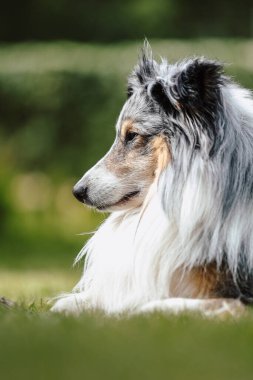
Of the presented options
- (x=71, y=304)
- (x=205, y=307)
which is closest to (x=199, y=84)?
(x=205, y=307)

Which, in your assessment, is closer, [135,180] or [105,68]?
[135,180]

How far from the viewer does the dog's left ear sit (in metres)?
5.96

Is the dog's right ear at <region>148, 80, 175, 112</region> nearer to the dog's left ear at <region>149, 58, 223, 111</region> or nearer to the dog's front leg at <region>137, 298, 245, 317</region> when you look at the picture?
the dog's left ear at <region>149, 58, 223, 111</region>

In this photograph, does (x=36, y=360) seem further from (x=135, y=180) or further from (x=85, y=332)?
(x=135, y=180)

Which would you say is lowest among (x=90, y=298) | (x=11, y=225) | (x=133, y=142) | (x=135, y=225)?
(x=11, y=225)

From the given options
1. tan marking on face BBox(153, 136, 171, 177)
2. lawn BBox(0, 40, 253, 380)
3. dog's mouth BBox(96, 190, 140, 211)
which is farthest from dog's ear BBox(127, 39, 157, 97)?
lawn BBox(0, 40, 253, 380)

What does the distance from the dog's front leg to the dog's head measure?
76 centimetres

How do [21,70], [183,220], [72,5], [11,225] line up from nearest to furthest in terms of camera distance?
[183,220]
[11,225]
[21,70]
[72,5]

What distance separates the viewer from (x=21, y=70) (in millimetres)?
15625

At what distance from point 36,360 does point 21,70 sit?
11571 mm

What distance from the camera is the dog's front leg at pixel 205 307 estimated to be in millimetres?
5621

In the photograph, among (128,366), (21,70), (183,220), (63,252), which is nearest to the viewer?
(128,366)

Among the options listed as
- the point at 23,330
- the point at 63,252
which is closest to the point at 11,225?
the point at 63,252

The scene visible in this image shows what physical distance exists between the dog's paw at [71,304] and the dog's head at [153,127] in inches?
22.7
